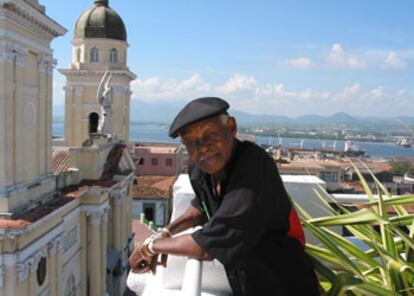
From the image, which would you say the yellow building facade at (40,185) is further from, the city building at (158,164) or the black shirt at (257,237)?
the city building at (158,164)

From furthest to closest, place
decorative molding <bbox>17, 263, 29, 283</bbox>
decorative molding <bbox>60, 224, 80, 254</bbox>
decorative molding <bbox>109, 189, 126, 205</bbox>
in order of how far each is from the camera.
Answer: decorative molding <bbox>109, 189, 126, 205</bbox>, decorative molding <bbox>60, 224, 80, 254</bbox>, decorative molding <bbox>17, 263, 29, 283</bbox>

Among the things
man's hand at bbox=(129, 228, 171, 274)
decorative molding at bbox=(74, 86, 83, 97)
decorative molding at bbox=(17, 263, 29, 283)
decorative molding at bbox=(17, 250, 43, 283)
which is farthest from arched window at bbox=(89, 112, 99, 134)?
man's hand at bbox=(129, 228, 171, 274)

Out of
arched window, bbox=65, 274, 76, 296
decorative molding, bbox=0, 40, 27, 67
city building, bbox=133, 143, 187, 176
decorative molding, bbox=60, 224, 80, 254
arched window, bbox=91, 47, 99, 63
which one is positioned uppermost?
arched window, bbox=91, 47, 99, 63

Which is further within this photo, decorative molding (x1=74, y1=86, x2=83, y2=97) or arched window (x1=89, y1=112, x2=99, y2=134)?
arched window (x1=89, y1=112, x2=99, y2=134)

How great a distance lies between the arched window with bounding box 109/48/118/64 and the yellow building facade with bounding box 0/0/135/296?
17.6 ft

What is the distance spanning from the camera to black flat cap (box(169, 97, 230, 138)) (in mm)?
1851

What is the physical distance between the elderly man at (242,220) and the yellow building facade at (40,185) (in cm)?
889

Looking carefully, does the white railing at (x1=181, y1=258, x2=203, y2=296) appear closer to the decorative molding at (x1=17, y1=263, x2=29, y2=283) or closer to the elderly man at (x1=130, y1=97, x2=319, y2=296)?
the elderly man at (x1=130, y1=97, x2=319, y2=296)

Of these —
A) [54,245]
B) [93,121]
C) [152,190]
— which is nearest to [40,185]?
[54,245]

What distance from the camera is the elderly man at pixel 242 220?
5.74 feet

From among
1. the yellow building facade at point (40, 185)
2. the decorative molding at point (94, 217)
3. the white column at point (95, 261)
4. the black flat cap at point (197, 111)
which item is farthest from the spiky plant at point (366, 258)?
the white column at point (95, 261)

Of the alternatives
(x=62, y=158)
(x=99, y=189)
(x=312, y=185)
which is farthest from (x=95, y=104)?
(x=312, y=185)

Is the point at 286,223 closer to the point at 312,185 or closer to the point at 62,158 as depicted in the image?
the point at 312,185

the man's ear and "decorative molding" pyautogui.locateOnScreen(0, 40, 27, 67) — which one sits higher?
"decorative molding" pyautogui.locateOnScreen(0, 40, 27, 67)
